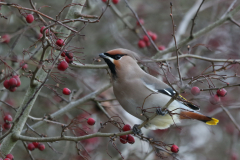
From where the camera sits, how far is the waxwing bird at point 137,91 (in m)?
3.55

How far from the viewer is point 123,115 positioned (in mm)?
5672

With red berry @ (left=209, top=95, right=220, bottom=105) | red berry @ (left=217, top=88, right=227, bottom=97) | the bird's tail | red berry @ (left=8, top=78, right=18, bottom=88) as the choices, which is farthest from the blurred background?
red berry @ (left=8, top=78, right=18, bottom=88)

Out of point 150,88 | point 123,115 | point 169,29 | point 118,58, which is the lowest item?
point 123,115

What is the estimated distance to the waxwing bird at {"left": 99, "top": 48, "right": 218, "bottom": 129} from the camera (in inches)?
140

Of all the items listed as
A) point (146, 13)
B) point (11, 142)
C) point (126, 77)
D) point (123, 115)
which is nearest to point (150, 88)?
point (126, 77)

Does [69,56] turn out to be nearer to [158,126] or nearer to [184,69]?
[158,126]

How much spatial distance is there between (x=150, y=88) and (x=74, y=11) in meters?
1.30

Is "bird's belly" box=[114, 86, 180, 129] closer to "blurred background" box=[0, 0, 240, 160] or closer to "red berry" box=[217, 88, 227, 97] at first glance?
"red berry" box=[217, 88, 227, 97]

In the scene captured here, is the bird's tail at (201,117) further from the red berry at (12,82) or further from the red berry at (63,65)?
the red berry at (12,82)

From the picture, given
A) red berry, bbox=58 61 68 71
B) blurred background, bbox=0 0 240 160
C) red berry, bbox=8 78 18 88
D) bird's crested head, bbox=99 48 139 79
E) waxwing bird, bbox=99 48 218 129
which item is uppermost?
red berry, bbox=58 61 68 71

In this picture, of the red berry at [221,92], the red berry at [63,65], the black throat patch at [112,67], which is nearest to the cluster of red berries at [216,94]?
the red berry at [221,92]

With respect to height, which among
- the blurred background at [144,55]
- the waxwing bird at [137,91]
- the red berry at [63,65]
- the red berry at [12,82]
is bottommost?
the blurred background at [144,55]

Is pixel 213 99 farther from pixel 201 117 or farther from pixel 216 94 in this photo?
pixel 201 117

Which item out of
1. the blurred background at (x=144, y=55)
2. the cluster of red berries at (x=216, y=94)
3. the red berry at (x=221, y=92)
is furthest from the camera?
the blurred background at (x=144, y=55)
